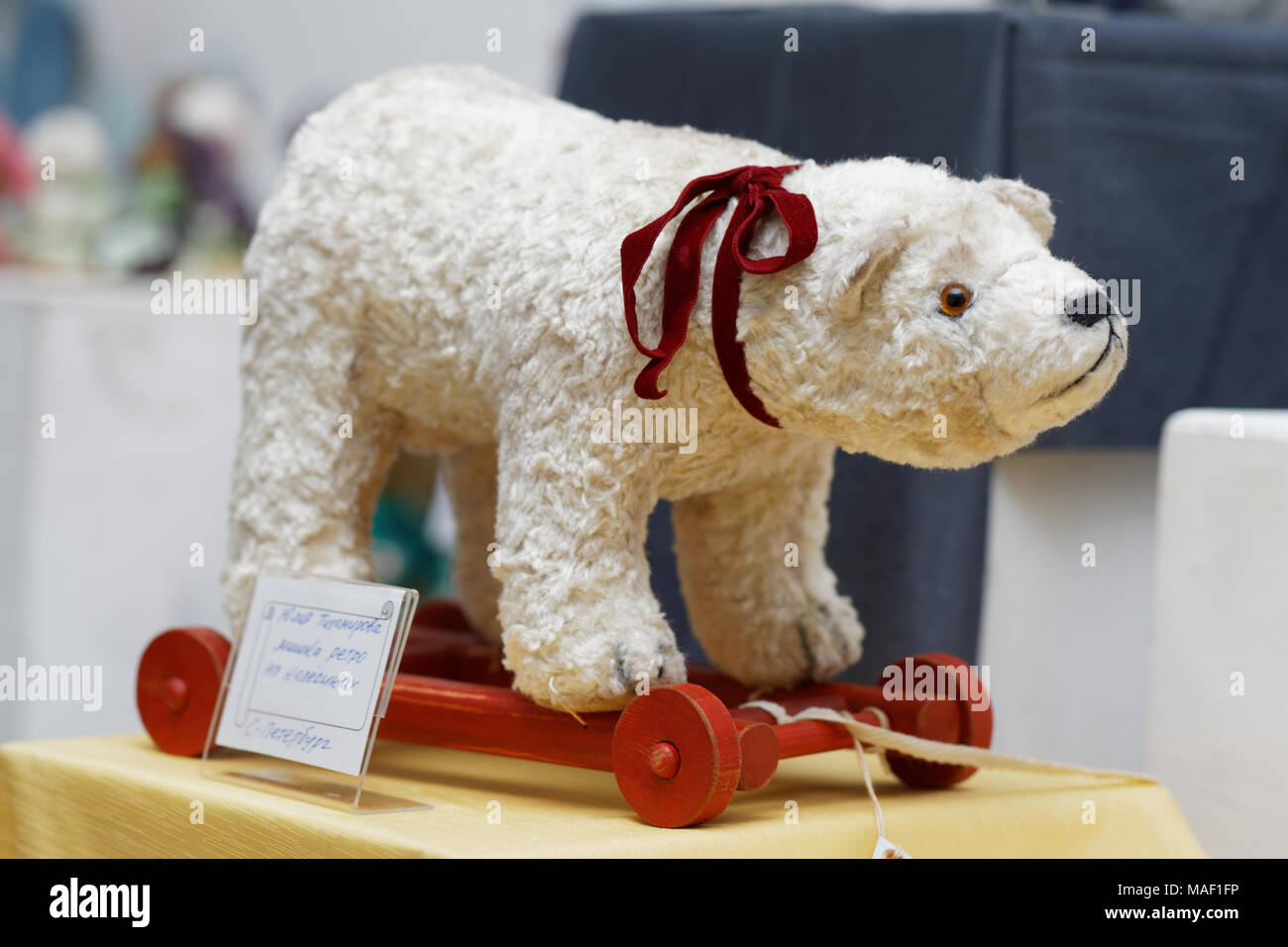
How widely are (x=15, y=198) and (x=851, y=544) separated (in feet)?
4.19

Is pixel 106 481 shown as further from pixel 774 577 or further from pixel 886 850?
pixel 886 850

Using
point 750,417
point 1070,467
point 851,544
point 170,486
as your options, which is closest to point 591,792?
point 750,417

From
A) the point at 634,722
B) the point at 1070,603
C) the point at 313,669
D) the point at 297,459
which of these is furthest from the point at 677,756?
the point at 1070,603

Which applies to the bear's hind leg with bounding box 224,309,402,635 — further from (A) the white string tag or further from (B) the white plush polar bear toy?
(A) the white string tag

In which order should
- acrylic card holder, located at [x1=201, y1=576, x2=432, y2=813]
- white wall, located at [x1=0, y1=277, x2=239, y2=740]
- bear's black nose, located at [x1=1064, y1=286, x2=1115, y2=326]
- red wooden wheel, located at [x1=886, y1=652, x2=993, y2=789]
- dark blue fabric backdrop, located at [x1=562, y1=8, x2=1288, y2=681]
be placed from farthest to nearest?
1. white wall, located at [x1=0, y1=277, x2=239, y2=740]
2. dark blue fabric backdrop, located at [x1=562, y1=8, x2=1288, y2=681]
3. red wooden wheel, located at [x1=886, y1=652, x2=993, y2=789]
4. acrylic card holder, located at [x1=201, y1=576, x2=432, y2=813]
5. bear's black nose, located at [x1=1064, y1=286, x2=1115, y2=326]

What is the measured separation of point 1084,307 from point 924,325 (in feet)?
0.29

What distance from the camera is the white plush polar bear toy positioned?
2.76 feet

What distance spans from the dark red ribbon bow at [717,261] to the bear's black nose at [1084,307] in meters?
0.15

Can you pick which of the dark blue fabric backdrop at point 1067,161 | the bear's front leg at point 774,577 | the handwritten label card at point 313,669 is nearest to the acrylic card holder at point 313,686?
the handwritten label card at point 313,669

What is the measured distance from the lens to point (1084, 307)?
81cm

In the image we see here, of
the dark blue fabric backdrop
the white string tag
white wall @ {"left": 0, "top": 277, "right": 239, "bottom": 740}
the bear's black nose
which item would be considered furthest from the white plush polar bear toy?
white wall @ {"left": 0, "top": 277, "right": 239, "bottom": 740}

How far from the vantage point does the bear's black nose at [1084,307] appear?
812 mm

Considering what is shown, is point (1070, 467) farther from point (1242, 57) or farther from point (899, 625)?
point (1242, 57)

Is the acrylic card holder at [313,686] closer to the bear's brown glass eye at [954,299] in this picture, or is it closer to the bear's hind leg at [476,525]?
the bear's hind leg at [476,525]
